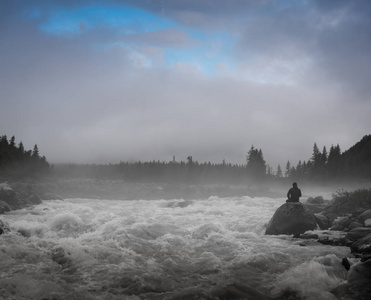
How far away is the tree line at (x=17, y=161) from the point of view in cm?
6368

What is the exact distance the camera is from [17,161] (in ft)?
231

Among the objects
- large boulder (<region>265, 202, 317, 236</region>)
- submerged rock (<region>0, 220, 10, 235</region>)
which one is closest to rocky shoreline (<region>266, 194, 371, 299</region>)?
large boulder (<region>265, 202, 317, 236</region>)

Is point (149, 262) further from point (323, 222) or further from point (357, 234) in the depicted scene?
point (323, 222)

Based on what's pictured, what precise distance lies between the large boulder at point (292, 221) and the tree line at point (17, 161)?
2319 inches

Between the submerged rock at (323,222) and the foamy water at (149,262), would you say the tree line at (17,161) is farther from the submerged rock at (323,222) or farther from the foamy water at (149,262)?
the submerged rock at (323,222)

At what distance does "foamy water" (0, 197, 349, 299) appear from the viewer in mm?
7852

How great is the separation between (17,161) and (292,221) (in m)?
73.5

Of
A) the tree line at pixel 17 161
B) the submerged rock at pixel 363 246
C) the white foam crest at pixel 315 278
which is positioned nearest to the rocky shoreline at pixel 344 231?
the submerged rock at pixel 363 246

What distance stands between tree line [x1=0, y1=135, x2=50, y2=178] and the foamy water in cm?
5425

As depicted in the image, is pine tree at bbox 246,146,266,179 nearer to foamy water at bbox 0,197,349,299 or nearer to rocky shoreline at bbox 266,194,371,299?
rocky shoreline at bbox 266,194,371,299

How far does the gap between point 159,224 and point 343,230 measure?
11.1 metres

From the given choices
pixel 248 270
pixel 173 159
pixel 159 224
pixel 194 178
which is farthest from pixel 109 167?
pixel 248 270

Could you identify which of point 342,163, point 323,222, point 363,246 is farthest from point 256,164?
point 363,246

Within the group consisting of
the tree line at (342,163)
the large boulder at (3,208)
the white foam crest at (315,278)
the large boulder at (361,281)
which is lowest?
the large boulder at (3,208)
